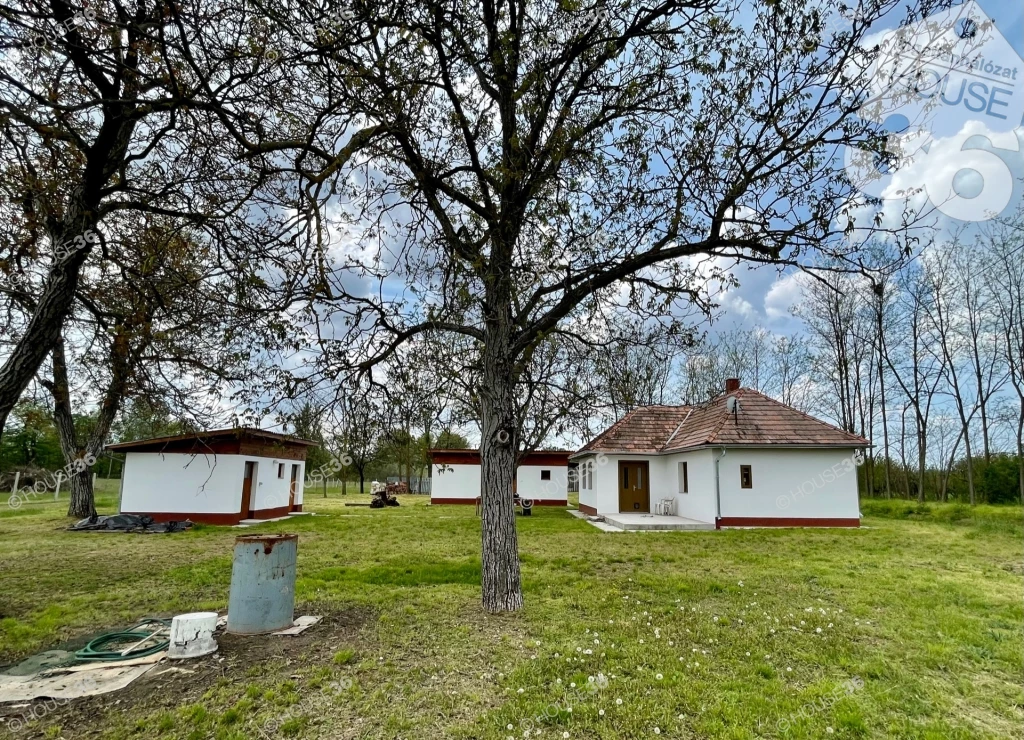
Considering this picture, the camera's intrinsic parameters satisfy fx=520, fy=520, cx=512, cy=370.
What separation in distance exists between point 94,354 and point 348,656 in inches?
239

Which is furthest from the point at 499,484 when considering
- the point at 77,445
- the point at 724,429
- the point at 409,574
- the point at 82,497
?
the point at 82,497

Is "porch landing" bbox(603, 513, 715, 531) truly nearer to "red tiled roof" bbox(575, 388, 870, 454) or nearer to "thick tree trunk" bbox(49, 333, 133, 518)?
"red tiled roof" bbox(575, 388, 870, 454)

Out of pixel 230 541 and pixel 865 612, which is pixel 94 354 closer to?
pixel 230 541

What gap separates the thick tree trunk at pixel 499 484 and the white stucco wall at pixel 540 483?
22.0 meters

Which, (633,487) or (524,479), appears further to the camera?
(524,479)

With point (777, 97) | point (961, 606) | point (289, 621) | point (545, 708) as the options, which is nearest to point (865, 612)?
point (961, 606)

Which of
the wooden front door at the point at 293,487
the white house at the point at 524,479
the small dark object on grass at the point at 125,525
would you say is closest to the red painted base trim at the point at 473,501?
the white house at the point at 524,479

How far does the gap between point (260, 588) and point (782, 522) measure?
1555cm

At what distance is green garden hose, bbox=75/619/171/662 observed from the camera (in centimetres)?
464

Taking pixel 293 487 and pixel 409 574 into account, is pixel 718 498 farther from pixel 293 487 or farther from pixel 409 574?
pixel 293 487

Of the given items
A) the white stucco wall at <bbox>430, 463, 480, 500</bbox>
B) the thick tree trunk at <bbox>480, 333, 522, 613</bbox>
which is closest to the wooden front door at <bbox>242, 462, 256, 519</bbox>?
the white stucco wall at <bbox>430, 463, 480, 500</bbox>

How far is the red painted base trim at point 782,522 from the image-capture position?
52.6 feet

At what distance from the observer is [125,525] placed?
15164mm

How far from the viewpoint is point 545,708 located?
367cm
